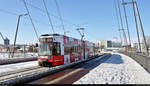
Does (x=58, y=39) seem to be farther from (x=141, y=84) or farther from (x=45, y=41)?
(x=141, y=84)

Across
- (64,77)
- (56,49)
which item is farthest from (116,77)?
(56,49)

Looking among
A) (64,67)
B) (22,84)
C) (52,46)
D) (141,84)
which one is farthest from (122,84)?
(52,46)

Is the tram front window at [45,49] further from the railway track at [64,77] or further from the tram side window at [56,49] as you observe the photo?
the railway track at [64,77]

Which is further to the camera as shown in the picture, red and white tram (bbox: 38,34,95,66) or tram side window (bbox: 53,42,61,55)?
tram side window (bbox: 53,42,61,55)

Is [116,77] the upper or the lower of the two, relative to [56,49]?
lower

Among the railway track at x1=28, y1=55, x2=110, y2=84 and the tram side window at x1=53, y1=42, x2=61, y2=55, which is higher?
the tram side window at x1=53, y1=42, x2=61, y2=55

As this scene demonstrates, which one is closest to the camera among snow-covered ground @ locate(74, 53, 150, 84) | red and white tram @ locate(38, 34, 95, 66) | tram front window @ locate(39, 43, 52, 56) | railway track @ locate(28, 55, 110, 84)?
snow-covered ground @ locate(74, 53, 150, 84)

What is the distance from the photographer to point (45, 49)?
45.8ft

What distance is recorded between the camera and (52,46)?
45.1 ft

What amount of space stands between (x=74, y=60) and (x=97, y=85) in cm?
1140

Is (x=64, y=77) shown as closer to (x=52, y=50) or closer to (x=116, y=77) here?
A: (x=116, y=77)

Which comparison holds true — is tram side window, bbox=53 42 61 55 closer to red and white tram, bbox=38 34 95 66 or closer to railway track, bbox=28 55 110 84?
red and white tram, bbox=38 34 95 66

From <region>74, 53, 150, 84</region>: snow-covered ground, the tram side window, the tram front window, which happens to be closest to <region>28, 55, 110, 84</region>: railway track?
<region>74, 53, 150, 84</region>: snow-covered ground

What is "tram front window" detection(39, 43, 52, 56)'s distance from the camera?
13750 mm
